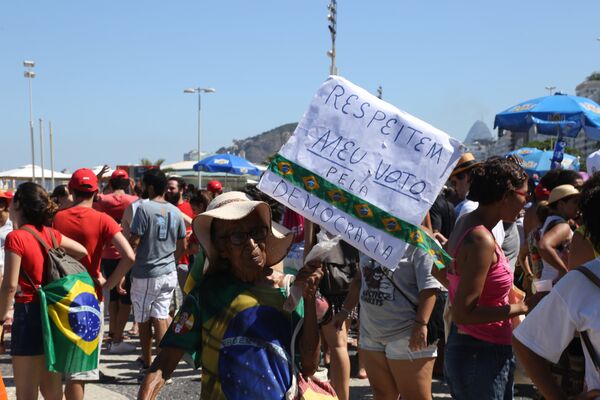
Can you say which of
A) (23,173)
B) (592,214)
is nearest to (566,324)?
(592,214)

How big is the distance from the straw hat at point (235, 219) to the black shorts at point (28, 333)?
2247 mm

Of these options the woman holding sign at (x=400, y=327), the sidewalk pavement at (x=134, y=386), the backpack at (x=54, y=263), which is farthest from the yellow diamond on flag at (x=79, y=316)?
the sidewalk pavement at (x=134, y=386)

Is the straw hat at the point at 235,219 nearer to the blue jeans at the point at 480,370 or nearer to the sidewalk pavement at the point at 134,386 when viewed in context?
the blue jeans at the point at 480,370

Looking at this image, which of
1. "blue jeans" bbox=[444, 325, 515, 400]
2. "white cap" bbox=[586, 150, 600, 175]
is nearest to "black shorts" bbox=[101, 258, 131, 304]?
"white cap" bbox=[586, 150, 600, 175]

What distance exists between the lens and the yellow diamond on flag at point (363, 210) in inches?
117

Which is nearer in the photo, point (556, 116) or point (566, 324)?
point (566, 324)

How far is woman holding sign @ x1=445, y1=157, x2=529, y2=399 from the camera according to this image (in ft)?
11.7

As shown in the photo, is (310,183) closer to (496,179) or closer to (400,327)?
(496,179)

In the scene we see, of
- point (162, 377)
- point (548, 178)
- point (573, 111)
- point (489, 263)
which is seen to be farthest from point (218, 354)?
point (573, 111)

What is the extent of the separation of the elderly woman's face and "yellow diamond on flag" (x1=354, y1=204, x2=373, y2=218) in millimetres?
356

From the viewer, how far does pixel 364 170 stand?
300cm

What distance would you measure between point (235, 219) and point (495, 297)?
1.50 meters

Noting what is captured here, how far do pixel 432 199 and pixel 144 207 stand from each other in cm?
503

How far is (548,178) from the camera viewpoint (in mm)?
6504
